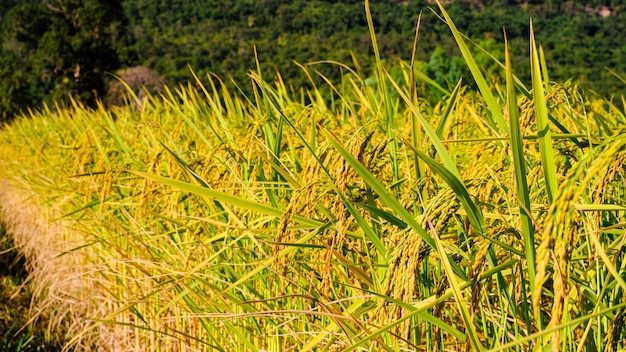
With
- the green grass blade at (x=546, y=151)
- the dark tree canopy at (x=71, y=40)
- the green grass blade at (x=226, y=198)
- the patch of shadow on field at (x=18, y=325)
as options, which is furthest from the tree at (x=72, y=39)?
the green grass blade at (x=546, y=151)

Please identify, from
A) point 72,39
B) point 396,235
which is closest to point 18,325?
point 396,235

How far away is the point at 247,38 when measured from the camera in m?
41.1

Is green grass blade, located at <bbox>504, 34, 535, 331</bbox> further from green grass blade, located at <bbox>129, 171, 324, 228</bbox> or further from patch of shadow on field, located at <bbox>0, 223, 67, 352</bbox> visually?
patch of shadow on field, located at <bbox>0, 223, 67, 352</bbox>

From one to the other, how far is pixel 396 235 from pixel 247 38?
1623 inches

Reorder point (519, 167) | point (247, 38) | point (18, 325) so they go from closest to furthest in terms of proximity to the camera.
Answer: point (519, 167) < point (18, 325) < point (247, 38)

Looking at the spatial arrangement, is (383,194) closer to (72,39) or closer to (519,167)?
(519,167)

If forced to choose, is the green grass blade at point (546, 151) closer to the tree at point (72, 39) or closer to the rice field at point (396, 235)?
the rice field at point (396, 235)

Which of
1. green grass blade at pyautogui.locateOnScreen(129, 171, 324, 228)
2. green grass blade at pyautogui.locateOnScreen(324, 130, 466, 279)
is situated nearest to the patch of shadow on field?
green grass blade at pyautogui.locateOnScreen(129, 171, 324, 228)

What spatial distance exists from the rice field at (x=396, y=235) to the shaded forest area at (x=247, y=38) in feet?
18.0

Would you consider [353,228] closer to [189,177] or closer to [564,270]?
[189,177]

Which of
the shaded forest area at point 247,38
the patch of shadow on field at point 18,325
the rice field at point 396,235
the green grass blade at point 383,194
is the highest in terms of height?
the green grass blade at point 383,194

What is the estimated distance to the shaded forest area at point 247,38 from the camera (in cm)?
1992

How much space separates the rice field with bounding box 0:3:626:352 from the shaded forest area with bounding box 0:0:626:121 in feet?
18.0

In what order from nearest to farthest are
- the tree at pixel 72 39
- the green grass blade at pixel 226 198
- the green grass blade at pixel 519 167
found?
the green grass blade at pixel 519 167
the green grass blade at pixel 226 198
the tree at pixel 72 39
